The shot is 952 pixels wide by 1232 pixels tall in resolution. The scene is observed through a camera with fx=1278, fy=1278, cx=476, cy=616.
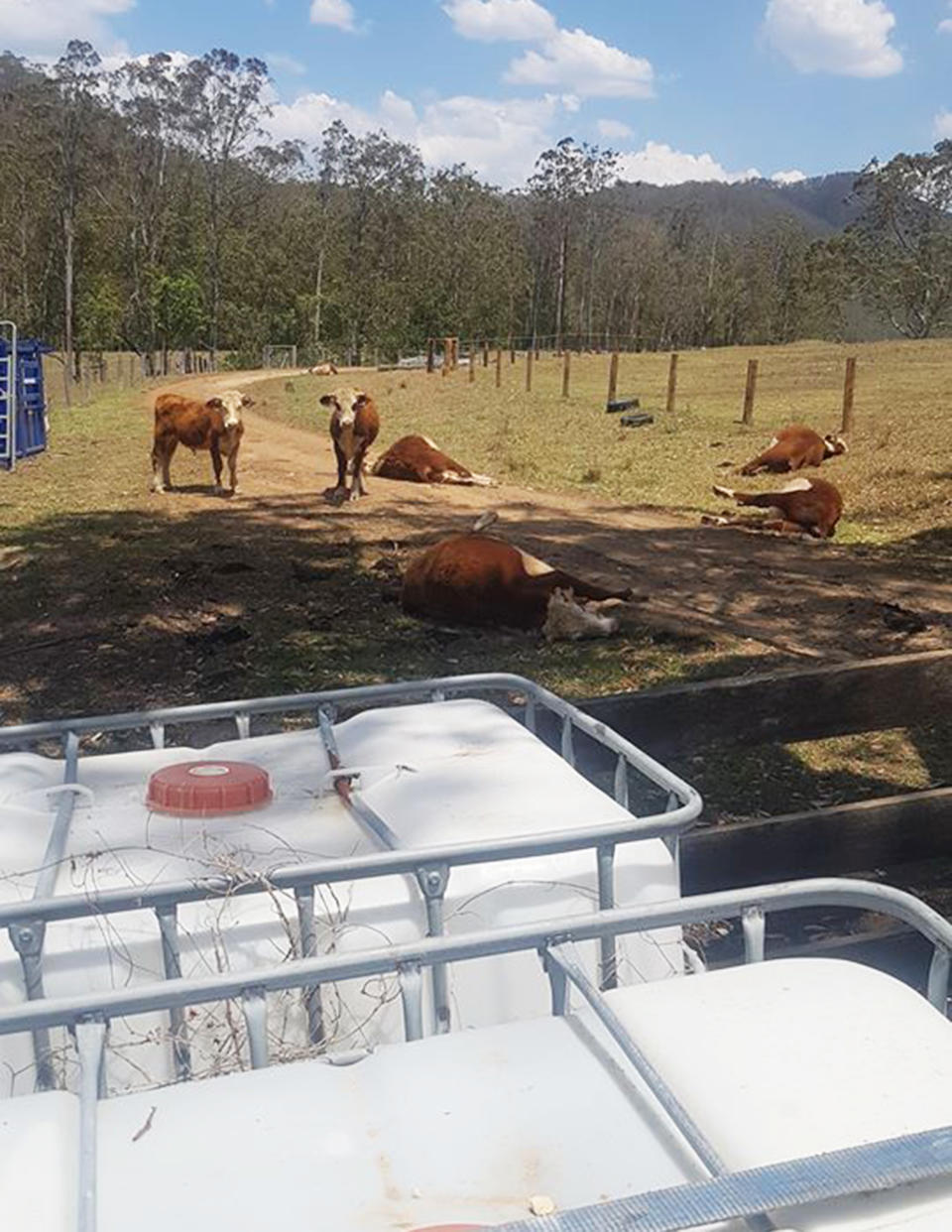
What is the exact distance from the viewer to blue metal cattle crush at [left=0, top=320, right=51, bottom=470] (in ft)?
60.2

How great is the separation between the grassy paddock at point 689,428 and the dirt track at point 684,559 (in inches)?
54.3

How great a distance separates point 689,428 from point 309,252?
5584 cm

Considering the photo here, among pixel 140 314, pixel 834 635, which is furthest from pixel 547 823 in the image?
pixel 140 314

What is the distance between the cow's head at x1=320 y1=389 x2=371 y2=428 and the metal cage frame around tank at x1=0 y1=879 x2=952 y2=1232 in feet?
43.4

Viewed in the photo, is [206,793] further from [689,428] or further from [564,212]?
[564,212]

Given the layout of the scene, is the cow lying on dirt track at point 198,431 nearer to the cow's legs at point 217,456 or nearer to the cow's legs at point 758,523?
the cow's legs at point 217,456

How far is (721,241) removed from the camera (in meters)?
110

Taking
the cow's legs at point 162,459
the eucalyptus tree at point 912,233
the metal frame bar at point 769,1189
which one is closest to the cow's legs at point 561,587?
the metal frame bar at point 769,1189

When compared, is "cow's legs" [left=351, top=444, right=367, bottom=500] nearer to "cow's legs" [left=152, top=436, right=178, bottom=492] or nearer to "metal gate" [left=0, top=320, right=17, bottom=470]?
"cow's legs" [left=152, top=436, right=178, bottom=492]

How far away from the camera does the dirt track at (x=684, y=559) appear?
8758 millimetres

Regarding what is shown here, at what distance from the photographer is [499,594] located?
333 inches

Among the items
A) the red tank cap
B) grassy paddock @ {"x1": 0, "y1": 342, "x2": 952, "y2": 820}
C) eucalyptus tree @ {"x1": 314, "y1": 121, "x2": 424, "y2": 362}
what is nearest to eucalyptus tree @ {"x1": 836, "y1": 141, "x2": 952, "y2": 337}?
eucalyptus tree @ {"x1": 314, "y1": 121, "x2": 424, "y2": 362}

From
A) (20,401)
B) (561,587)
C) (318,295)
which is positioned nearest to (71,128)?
(318,295)

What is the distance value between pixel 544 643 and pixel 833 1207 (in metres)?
6.76
